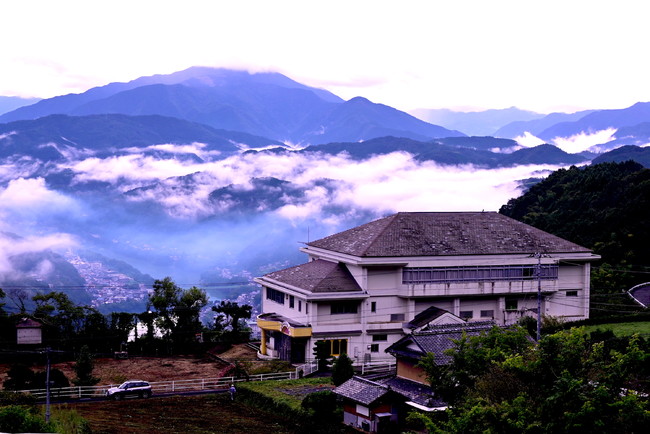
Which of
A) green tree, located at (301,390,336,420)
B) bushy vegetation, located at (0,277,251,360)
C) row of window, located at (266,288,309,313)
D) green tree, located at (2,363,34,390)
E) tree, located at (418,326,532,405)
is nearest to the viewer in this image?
tree, located at (418,326,532,405)

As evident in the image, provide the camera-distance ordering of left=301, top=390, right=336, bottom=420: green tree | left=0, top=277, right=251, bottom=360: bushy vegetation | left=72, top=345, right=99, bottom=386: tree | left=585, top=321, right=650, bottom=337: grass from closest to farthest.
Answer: left=301, top=390, right=336, bottom=420: green tree, left=72, top=345, right=99, bottom=386: tree, left=585, top=321, right=650, bottom=337: grass, left=0, top=277, right=251, bottom=360: bushy vegetation

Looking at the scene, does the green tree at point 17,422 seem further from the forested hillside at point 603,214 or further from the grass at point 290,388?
the forested hillside at point 603,214

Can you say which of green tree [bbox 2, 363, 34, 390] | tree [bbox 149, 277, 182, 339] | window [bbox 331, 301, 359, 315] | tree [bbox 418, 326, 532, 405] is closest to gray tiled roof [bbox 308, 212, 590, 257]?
window [bbox 331, 301, 359, 315]

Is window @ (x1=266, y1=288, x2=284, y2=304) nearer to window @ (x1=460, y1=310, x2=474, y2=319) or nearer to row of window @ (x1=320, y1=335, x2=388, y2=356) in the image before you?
row of window @ (x1=320, y1=335, x2=388, y2=356)

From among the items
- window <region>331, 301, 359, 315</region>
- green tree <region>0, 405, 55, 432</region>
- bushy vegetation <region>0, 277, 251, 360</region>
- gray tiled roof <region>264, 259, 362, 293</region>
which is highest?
gray tiled roof <region>264, 259, 362, 293</region>

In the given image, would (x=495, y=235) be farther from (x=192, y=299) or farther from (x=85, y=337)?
(x=85, y=337)

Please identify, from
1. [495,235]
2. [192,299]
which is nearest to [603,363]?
[495,235]

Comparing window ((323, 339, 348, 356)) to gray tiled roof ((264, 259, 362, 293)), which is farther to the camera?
gray tiled roof ((264, 259, 362, 293))
